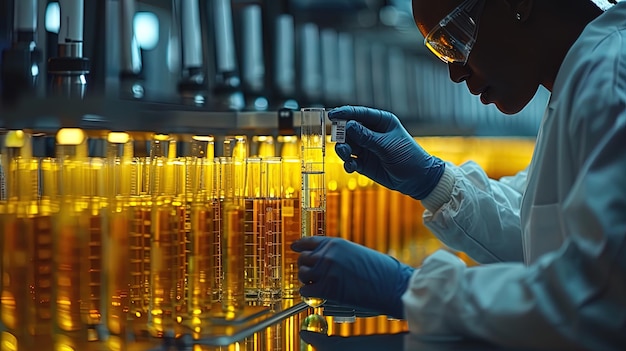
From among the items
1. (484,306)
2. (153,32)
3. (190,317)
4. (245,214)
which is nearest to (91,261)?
(190,317)

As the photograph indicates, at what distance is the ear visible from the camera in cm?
170

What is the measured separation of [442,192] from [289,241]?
52 cm

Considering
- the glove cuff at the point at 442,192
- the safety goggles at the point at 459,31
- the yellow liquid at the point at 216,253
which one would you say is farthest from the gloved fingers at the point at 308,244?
the glove cuff at the point at 442,192

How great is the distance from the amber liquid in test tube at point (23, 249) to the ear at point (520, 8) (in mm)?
993

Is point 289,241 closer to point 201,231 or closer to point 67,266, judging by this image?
point 201,231

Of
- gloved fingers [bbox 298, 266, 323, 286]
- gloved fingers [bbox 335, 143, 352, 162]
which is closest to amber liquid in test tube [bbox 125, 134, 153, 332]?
gloved fingers [bbox 298, 266, 323, 286]

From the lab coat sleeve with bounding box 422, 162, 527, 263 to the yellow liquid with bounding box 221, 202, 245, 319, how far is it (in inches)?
24.0

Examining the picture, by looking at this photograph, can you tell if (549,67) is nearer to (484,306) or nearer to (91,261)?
(484,306)

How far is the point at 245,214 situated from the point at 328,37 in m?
1.69

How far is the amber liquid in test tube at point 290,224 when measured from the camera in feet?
6.66

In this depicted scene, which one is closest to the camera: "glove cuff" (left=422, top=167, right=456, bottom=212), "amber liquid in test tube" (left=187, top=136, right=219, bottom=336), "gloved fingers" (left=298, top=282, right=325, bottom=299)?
"gloved fingers" (left=298, top=282, right=325, bottom=299)

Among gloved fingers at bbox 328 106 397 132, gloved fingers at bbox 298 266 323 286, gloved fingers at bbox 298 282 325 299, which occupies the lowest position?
gloved fingers at bbox 298 282 325 299

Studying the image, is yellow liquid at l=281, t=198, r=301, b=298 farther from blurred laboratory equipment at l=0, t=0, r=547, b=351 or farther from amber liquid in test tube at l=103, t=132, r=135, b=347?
amber liquid in test tube at l=103, t=132, r=135, b=347

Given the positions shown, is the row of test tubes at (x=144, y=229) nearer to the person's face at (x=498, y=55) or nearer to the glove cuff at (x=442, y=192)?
the person's face at (x=498, y=55)
